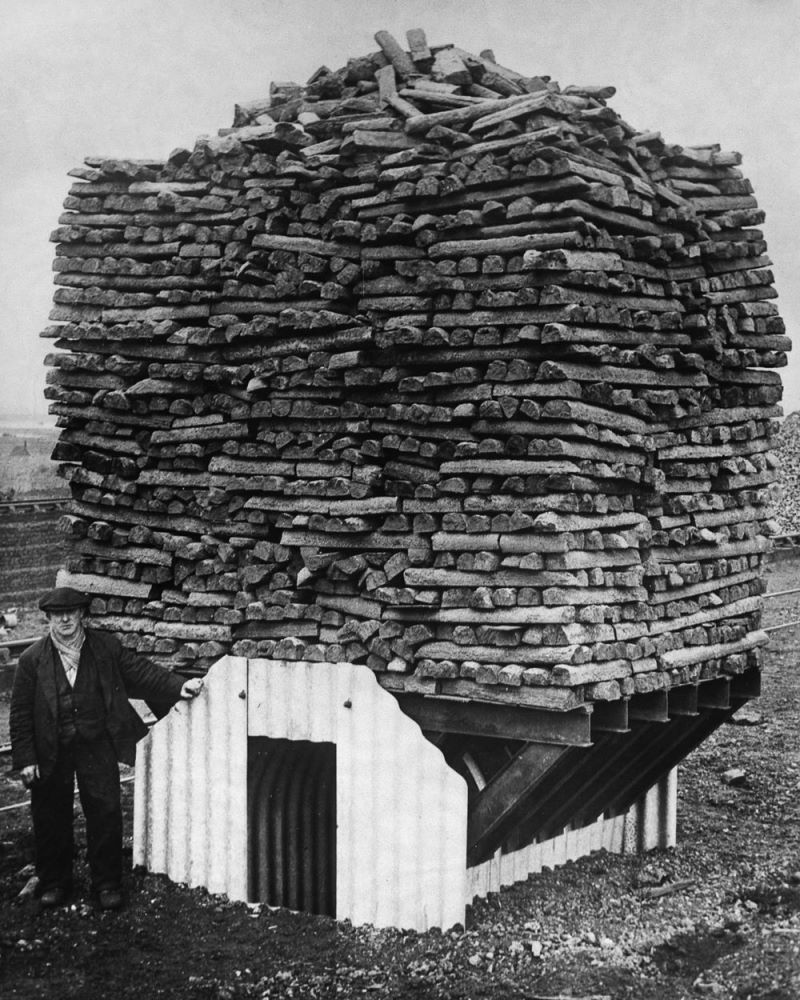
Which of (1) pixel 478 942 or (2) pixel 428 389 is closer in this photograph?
(1) pixel 478 942

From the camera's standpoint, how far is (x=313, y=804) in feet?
26.6

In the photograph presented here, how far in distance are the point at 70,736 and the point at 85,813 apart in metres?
0.45

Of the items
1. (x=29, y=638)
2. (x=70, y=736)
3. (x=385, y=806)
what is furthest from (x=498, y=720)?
(x=29, y=638)

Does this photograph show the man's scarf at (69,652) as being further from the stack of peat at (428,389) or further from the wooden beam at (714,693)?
the wooden beam at (714,693)

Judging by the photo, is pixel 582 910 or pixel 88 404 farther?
pixel 88 404

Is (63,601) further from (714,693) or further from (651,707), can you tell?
(714,693)

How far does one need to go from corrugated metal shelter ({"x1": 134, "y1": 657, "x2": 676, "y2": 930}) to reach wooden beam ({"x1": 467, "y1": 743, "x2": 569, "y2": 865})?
14 cm

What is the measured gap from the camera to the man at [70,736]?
24.3ft

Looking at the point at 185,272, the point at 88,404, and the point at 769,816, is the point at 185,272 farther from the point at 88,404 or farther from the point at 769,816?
the point at 769,816

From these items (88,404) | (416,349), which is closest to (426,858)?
(416,349)

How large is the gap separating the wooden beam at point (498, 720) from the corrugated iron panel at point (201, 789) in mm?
1034

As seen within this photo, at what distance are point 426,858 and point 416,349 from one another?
2.69m

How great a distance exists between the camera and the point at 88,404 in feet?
27.3

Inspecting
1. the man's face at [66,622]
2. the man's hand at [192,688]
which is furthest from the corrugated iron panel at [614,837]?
the man's face at [66,622]
